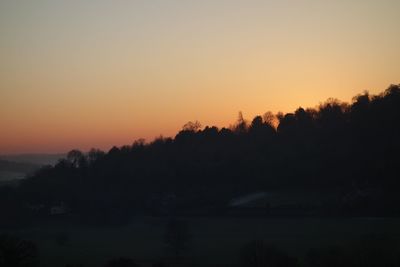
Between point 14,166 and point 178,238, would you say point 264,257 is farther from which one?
point 14,166

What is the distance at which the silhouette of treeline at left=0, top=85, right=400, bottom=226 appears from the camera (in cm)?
5906

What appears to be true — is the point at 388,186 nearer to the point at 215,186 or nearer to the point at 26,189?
the point at 215,186

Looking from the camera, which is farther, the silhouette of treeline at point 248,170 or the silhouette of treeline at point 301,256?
the silhouette of treeline at point 248,170

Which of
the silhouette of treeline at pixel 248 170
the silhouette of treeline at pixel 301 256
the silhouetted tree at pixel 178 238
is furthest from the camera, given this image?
the silhouette of treeline at pixel 248 170

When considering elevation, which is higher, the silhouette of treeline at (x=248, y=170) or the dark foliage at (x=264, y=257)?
the silhouette of treeline at (x=248, y=170)

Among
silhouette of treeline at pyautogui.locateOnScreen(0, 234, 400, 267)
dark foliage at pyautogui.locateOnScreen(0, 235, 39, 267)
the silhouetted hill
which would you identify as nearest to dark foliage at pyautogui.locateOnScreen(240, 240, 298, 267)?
silhouette of treeline at pyautogui.locateOnScreen(0, 234, 400, 267)

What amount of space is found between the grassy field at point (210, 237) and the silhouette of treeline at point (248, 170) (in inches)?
170

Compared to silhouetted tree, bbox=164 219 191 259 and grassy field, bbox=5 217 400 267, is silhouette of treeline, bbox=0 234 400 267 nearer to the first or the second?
grassy field, bbox=5 217 400 267

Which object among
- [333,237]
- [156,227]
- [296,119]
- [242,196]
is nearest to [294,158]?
[242,196]

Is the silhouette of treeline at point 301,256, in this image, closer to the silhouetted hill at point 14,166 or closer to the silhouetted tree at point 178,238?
the silhouetted tree at point 178,238

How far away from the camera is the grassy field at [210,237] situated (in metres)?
39.4

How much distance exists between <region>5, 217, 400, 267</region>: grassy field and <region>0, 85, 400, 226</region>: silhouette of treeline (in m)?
4.33

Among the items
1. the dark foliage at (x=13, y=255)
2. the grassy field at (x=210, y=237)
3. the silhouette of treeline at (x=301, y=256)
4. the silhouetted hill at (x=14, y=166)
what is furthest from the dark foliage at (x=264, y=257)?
the silhouetted hill at (x=14, y=166)

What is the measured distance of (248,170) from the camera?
6956 cm
